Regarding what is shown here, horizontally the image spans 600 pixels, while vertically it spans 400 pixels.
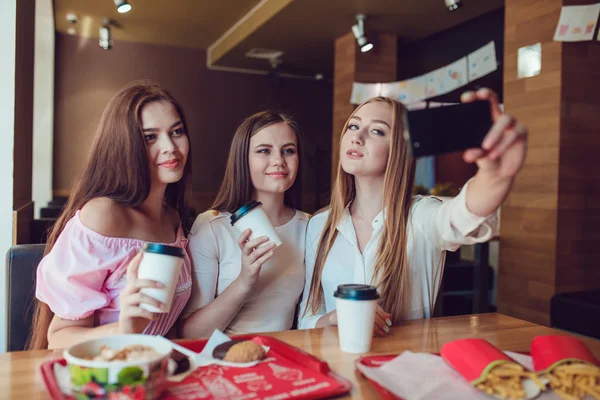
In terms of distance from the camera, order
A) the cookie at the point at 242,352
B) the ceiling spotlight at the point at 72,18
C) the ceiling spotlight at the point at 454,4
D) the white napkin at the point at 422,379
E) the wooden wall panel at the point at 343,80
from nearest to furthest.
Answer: the white napkin at the point at 422,379 → the cookie at the point at 242,352 → the ceiling spotlight at the point at 454,4 → the wooden wall panel at the point at 343,80 → the ceiling spotlight at the point at 72,18

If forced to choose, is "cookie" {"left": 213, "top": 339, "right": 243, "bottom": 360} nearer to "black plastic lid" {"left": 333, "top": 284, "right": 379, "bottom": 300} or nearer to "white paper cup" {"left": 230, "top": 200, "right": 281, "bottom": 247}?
"black plastic lid" {"left": 333, "top": 284, "right": 379, "bottom": 300}

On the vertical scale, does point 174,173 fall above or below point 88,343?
above

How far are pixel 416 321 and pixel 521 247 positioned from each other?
2.43 m

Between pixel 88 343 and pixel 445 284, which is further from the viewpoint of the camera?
pixel 445 284

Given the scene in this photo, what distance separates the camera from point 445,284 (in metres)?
3.84

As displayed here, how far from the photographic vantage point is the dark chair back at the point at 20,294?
1.55m

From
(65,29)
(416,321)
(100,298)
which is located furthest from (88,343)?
(65,29)

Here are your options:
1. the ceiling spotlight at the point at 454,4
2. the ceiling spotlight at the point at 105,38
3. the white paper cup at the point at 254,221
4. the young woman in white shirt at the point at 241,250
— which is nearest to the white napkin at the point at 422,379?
the white paper cup at the point at 254,221

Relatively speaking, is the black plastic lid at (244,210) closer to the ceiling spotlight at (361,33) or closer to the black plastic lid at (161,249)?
the black plastic lid at (161,249)

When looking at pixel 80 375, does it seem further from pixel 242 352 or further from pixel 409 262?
pixel 409 262

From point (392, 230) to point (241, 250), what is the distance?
45 centimetres

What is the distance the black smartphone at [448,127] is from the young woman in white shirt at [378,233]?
1.67 feet

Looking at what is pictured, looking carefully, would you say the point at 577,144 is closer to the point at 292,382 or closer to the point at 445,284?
the point at 445,284

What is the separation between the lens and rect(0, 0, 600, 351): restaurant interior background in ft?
10.7
